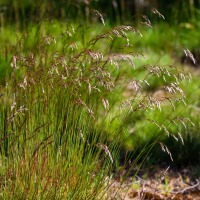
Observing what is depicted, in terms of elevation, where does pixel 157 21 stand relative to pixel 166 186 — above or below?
above

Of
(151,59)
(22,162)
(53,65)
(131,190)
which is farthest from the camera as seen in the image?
(151,59)

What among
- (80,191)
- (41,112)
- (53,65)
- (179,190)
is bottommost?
(179,190)

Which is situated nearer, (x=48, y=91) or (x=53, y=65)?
(x=53, y=65)

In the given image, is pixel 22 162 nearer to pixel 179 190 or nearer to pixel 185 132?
pixel 179 190

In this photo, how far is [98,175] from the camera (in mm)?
3066

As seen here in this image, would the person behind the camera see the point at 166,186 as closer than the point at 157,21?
Yes

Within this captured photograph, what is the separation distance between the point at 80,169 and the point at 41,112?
348mm

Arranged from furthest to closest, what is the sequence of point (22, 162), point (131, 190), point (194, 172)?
point (194, 172)
point (131, 190)
point (22, 162)

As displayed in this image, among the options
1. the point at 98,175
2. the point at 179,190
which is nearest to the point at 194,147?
the point at 179,190

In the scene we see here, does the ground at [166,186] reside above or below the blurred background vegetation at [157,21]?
below

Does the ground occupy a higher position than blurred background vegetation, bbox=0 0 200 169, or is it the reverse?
blurred background vegetation, bbox=0 0 200 169

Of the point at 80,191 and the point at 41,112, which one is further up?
the point at 41,112

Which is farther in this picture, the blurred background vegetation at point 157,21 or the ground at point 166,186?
the blurred background vegetation at point 157,21

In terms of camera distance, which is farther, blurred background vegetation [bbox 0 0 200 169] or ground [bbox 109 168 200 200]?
blurred background vegetation [bbox 0 0 200 169]
